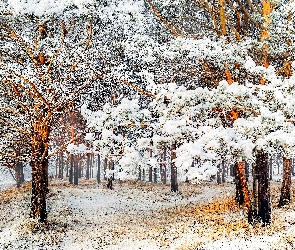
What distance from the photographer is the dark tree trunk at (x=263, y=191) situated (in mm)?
11312

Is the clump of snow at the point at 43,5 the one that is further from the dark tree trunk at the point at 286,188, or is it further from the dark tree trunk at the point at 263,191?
the dark tree trunk at the point at 286,188

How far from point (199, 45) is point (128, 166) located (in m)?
4.50

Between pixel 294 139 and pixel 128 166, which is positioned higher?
pixel 294 139

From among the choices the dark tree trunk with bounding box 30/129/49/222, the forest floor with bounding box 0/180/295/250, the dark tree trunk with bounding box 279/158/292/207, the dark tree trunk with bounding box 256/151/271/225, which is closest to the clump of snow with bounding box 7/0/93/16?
the dark tree trunk with bounding box 30/129/49/222

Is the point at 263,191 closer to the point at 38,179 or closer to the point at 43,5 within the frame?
the point at 38,179

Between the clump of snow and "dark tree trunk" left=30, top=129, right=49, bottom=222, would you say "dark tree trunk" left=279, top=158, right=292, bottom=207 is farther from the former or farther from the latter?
the clump of snow

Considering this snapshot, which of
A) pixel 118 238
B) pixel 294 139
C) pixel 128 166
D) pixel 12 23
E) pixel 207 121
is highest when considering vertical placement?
pixel 12 23

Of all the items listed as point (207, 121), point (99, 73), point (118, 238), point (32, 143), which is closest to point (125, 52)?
point (99, 73)

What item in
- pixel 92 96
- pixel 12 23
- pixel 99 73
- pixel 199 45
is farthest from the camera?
pixel 92 96

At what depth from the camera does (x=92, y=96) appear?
49.8 ft

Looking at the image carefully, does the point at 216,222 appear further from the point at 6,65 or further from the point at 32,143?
the point at 6,65

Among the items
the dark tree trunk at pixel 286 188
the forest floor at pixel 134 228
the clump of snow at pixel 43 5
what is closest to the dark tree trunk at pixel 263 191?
the forest floor at pixel 134 228

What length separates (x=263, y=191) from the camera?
1152 cm

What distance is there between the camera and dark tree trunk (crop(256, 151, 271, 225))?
11312mm
